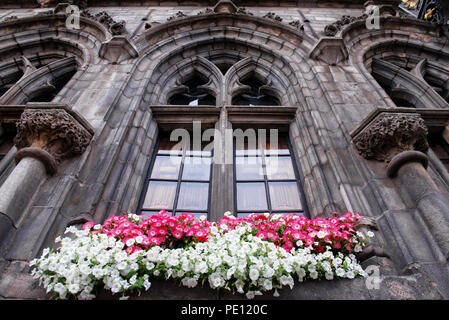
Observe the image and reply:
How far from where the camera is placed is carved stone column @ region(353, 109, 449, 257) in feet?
9.27

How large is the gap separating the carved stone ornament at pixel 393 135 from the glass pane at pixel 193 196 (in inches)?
83.9

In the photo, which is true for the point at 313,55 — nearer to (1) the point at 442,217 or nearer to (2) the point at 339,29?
(2) the point at 339,29

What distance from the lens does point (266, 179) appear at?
165 inches

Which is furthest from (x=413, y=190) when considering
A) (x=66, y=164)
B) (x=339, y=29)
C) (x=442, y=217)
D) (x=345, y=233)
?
(x=339, y=29)

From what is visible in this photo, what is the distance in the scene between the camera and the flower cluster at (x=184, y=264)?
6.09 feet

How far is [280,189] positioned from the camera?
13.2 feet

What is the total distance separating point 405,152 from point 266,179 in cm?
176

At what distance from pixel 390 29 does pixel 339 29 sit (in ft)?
5.01

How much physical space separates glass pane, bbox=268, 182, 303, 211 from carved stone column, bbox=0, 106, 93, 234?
2.49 m

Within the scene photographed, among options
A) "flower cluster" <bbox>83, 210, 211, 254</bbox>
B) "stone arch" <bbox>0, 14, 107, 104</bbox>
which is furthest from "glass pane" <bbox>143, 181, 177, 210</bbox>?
"stone arch" <bbox>0, 14, 107, 104</bbox>

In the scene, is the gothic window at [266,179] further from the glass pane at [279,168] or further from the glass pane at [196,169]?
the glass pane at [196,169]

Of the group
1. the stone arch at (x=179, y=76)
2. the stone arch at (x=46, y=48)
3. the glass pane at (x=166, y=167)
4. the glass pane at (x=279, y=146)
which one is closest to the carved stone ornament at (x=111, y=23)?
the stone arch at (x=46, y=48)

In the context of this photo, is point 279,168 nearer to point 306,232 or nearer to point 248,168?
point 248,168

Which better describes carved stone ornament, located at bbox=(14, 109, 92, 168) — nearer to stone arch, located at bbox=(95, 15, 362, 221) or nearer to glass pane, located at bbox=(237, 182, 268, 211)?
stone arch, located at bbox=(95, 15, 362, 221)
